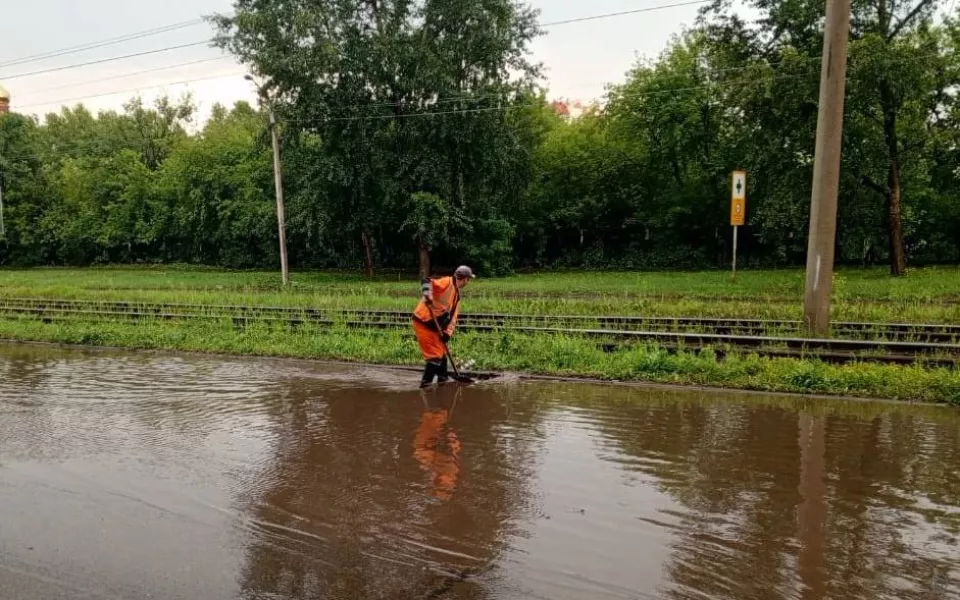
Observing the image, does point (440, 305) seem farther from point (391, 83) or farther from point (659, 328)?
point (391, 83)

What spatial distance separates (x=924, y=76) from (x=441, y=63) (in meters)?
17.0

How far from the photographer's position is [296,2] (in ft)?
95.0

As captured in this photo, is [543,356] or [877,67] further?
[877,67]

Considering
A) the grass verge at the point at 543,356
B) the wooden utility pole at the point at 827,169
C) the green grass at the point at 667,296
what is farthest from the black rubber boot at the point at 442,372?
the green grass at the point at 667,296

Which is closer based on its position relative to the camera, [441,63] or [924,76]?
[924,76]

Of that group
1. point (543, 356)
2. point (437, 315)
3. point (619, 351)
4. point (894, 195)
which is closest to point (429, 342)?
point (437, 315)

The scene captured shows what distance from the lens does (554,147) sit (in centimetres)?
4138

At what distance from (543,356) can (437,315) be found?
2.55m

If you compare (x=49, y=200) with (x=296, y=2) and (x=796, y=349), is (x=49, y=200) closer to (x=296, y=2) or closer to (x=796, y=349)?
(x=296, y=2)

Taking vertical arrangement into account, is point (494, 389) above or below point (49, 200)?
below

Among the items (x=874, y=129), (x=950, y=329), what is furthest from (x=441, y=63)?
(x=950, y=329)

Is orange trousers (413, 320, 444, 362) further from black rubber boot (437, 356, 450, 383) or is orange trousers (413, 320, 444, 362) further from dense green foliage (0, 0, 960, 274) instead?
dense green foliage (0, 0, 960, 274)

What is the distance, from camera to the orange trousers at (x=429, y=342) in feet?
30.1

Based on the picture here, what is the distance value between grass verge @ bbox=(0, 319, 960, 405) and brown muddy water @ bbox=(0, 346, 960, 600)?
66 centimetres
